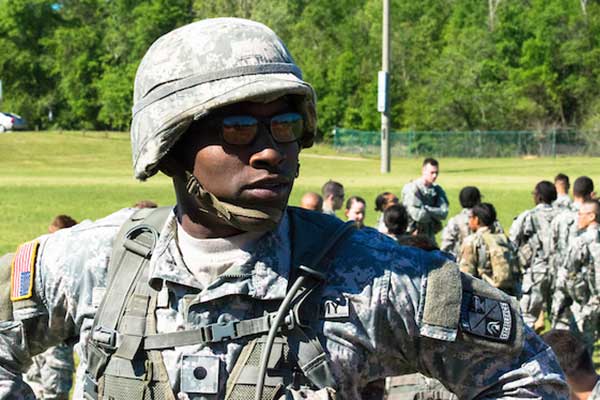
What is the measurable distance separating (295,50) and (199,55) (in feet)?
305

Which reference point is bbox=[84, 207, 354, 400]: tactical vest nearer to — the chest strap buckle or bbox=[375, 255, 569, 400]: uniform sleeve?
the chest strap buckle

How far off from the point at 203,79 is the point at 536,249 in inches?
412

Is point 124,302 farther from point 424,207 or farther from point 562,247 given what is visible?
point 424,207

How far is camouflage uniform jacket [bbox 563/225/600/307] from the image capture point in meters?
10.7

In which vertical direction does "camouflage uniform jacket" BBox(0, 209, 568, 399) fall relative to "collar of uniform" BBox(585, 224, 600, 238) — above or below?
above

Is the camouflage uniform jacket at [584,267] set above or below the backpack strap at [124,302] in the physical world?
below

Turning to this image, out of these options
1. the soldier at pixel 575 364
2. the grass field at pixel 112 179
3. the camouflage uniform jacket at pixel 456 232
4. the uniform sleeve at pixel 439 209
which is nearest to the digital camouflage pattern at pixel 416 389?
the soldier at pixel 575 364

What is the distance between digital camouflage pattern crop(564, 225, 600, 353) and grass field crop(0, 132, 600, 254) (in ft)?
36.4

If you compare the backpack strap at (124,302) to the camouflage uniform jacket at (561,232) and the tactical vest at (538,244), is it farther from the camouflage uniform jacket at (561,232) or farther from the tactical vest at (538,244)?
the tactical vest at (538,244)

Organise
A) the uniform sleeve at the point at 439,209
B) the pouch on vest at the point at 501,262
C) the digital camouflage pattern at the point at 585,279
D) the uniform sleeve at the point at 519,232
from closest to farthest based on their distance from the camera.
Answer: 1. the pouch on vest at the point at 501,262
2. the digital camouflage pattern at the point at 585,279
3. the uniform sleeve at the point at 519,232
4. the uniform sleeve at the point at 439,209

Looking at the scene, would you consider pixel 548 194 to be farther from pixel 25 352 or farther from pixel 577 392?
pixel 25 352

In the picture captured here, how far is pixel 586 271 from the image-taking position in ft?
35.6

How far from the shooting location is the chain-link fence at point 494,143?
68.5 metres

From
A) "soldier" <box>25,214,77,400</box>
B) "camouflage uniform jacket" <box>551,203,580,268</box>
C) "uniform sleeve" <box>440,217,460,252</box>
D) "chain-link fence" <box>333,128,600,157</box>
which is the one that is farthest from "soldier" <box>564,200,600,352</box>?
"chain-link fence" <box>333,128,600,157</box>
